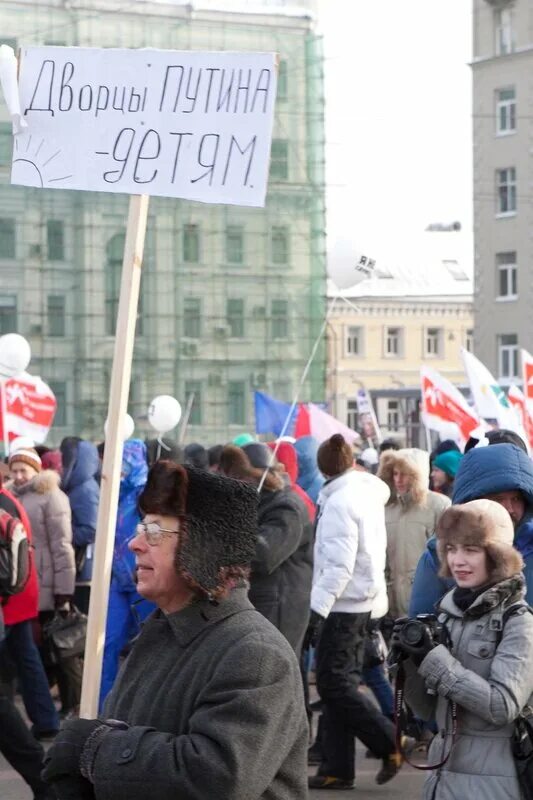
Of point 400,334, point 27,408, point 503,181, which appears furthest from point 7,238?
point 400,334

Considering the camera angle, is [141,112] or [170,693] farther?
[141,112]

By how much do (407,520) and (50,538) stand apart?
227cm

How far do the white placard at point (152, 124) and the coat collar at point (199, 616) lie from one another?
5.87 ft

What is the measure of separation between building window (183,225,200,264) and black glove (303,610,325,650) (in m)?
37.3

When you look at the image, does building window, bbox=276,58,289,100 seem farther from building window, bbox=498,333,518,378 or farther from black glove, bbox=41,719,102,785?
black glove, bbox=41,719,102,785

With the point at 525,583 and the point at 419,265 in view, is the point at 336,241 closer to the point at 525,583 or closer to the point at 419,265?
the point at 525,583

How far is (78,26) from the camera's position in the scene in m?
43.4

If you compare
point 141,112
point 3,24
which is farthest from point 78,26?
point 141,112

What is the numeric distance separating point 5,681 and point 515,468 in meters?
6.41

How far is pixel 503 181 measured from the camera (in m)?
57.9

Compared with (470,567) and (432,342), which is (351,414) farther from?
(470,567)

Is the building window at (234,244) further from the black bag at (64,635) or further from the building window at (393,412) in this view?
the black bag at (64,635)

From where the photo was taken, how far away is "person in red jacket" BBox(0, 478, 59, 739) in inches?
334

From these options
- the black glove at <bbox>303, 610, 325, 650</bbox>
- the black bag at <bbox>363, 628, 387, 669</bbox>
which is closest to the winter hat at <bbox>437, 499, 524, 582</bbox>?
the black glove at <bbox>303, 610, 325, 650</bbox>
